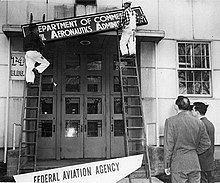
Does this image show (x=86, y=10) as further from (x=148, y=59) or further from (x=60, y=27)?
(x=148, y=59)

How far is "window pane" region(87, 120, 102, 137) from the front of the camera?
928 centimetres

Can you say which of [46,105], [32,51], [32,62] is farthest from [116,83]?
[32,51]

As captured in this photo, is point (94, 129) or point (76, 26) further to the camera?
point (94, 129)

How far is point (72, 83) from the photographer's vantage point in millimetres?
9367

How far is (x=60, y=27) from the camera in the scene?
306 inches

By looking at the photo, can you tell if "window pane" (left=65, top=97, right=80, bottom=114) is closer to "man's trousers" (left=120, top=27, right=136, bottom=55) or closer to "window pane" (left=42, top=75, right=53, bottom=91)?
"window pane" (left=42, top=75, right=53, bottom=91)

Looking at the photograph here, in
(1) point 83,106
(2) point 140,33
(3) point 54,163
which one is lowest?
(3) point 54,163

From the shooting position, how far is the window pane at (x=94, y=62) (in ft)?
31.3

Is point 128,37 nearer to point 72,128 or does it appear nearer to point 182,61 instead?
point 182,61

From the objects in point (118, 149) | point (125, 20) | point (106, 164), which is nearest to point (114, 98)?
point (118, 149)

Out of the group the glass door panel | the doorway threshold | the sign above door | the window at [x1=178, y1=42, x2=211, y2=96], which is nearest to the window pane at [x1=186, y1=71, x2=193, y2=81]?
the window at [x1=178, y1=42, x2=211, y2=96]

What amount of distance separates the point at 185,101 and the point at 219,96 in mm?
5055

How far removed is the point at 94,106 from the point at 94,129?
688 millimetres

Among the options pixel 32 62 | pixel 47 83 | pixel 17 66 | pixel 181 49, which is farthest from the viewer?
pixel 181 49
